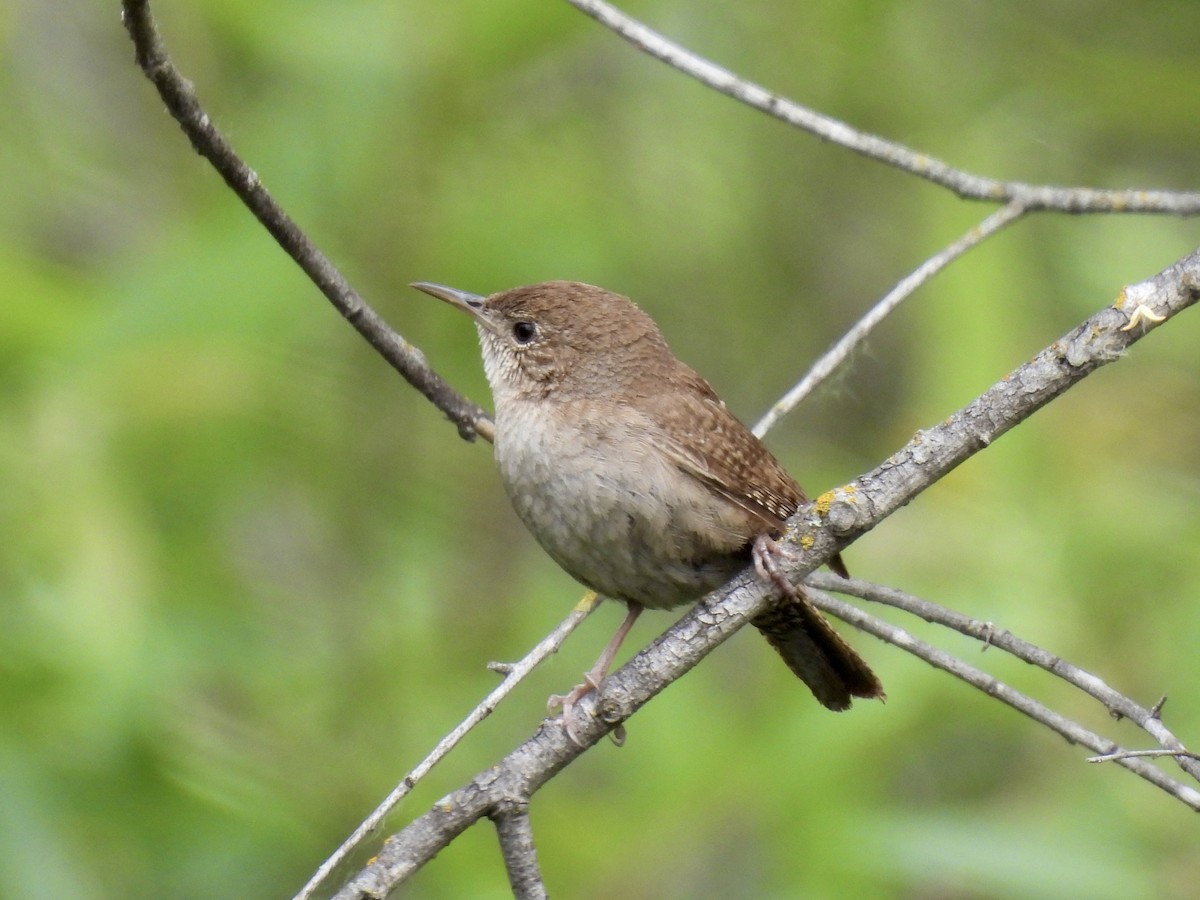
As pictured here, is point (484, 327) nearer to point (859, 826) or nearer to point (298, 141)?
point (298, 141)

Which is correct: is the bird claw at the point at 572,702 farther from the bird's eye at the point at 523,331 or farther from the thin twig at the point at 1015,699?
the bird's eye at the point at 523,331

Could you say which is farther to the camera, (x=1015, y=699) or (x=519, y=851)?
(x=1015, y=699)

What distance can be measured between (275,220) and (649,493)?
3.47 feet

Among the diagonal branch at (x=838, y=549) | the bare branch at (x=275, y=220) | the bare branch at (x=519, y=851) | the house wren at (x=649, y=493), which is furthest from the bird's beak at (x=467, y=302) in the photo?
the bare branch at (x=519, y=851)

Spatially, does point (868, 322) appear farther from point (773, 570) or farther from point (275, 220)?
point (275, 220)

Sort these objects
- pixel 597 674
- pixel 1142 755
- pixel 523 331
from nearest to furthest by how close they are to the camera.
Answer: pixel 1142 755 → pixel 597 674 → pixel 523 331

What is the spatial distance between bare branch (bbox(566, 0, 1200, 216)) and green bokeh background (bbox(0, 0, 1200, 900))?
0.83m

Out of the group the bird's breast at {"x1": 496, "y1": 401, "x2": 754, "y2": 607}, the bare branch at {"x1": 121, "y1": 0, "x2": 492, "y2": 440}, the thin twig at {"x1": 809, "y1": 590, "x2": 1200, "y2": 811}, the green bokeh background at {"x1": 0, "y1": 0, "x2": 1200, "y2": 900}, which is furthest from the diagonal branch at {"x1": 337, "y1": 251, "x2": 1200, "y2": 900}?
the green bokeh background at {"x1": 0, "y1": 0, "x2": 1200, "y2": 900}

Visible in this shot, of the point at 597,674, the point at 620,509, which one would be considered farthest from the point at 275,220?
the point at 597,674

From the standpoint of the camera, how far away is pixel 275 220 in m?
2.73

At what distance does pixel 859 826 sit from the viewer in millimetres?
3430

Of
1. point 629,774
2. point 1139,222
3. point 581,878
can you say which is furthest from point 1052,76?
point 581,878

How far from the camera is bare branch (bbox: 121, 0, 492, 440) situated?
7.53 feet

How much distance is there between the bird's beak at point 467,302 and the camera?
4.00 metres
